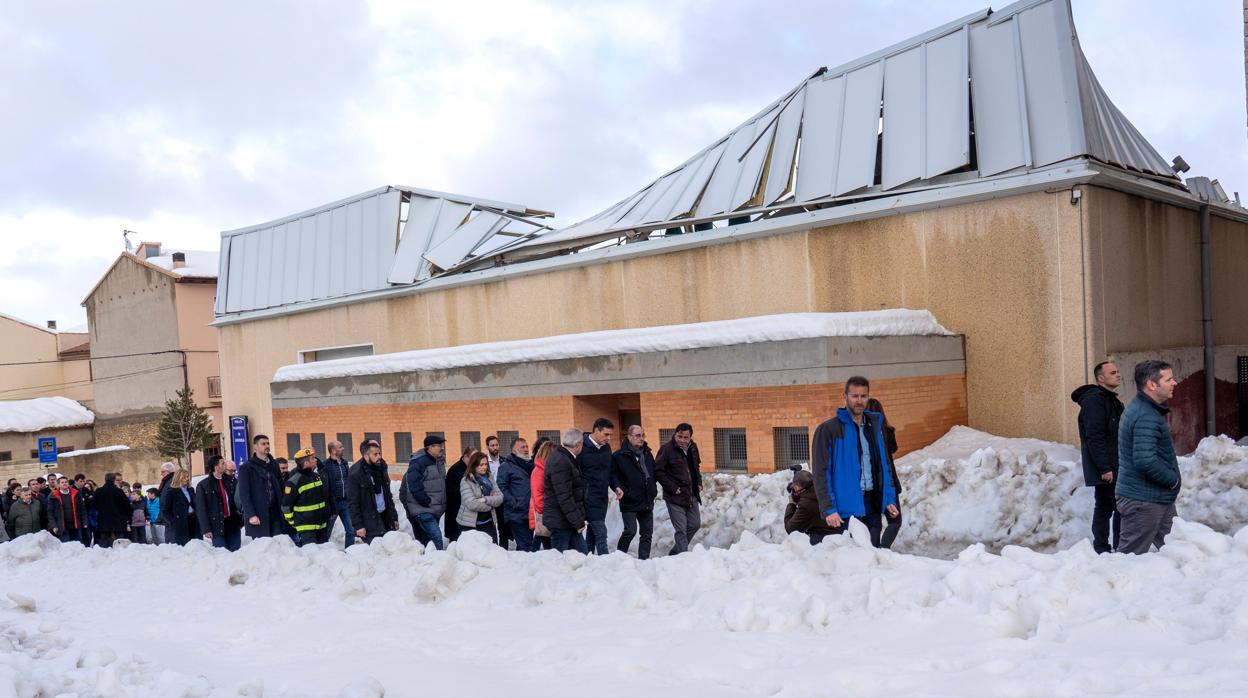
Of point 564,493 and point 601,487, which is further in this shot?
point 601,487

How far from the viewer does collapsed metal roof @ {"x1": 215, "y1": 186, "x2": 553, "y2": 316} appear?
22.3 metres

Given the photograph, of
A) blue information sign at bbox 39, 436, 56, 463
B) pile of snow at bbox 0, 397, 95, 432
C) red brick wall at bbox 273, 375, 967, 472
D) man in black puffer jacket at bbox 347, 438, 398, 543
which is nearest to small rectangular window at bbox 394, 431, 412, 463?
red brick wall at bbox 273, 375, 967, 472

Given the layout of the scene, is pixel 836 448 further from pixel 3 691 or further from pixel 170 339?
pixel 170 339

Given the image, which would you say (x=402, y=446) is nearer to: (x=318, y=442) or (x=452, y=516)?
(x=318, y=442)

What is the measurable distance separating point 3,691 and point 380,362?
48.5 ft

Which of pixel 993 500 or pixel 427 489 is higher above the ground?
pixel 427 489

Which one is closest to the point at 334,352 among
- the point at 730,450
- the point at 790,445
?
the point at 730,450

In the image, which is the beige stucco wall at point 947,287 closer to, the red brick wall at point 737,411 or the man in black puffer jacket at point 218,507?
the red brick wall at point 737,411

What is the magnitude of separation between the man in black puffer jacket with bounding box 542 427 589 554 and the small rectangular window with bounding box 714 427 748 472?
13.9 ft

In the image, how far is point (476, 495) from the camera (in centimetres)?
1045

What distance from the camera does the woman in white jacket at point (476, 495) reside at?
409 inches

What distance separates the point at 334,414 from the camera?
20703 mm

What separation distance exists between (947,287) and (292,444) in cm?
1526

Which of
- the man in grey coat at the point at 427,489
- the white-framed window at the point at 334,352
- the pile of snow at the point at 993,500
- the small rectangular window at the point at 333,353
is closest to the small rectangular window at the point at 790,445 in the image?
the pile of snow at the point at 993,500
